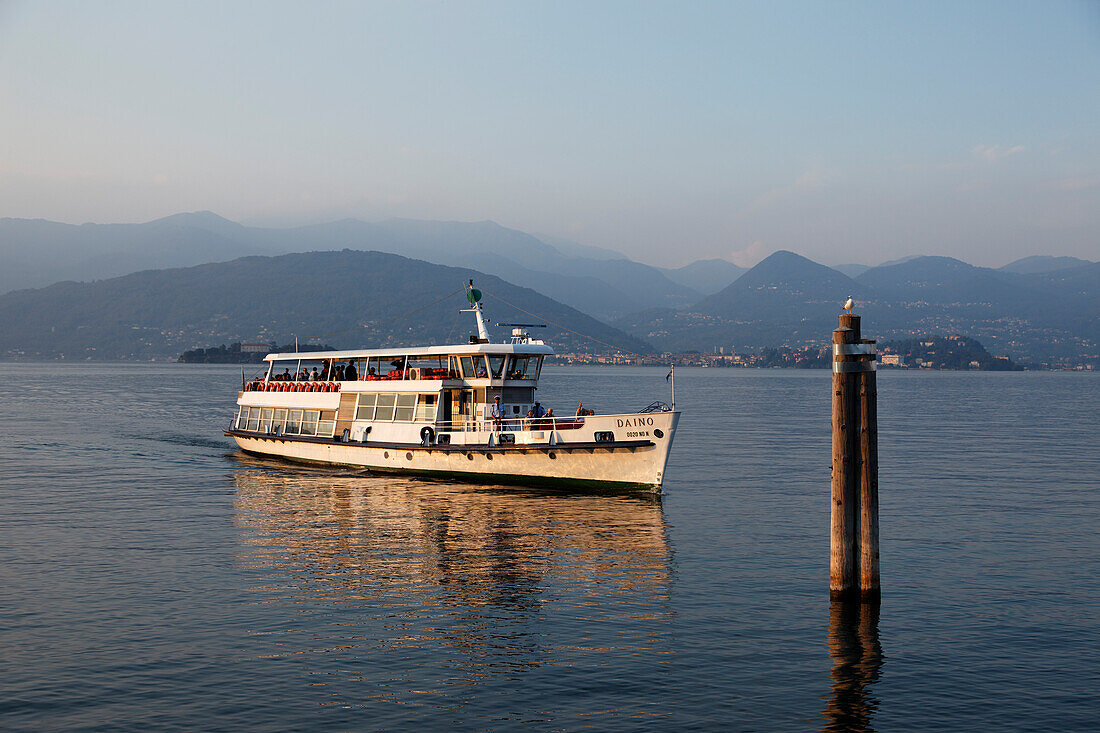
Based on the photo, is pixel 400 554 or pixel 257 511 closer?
pixel 400 554

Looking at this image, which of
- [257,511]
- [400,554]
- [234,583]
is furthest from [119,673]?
[257,511]

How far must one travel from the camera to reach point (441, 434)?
134 feet

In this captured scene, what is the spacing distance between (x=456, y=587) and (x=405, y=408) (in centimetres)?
2021

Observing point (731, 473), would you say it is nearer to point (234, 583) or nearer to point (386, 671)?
point (234, 583)

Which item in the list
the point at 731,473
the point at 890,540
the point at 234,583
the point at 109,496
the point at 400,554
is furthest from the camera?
the point at 731,473

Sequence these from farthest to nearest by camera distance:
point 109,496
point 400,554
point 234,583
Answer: point 109,496 < point 400,554 < point 234,583

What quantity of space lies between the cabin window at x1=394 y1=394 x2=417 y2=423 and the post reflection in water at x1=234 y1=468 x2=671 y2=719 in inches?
201

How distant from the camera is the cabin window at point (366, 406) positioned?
144ft

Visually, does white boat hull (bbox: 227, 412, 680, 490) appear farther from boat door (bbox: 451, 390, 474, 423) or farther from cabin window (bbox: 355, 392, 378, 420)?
boat door (bbox: 451, 390, 474, 423)

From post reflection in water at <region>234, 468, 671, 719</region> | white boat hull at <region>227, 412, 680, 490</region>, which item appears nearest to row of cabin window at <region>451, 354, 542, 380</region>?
white boat hull at <region>227, 412, 680, 490</region>

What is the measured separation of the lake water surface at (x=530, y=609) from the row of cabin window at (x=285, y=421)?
427cm

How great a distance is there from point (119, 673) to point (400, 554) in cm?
1065

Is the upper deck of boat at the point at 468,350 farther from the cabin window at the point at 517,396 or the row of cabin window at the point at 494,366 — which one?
the cabin window at the point at 517,396

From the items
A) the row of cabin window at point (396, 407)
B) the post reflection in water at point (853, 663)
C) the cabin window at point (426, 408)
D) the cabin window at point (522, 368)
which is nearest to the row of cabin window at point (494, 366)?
the cabin window at point (522, 368)
